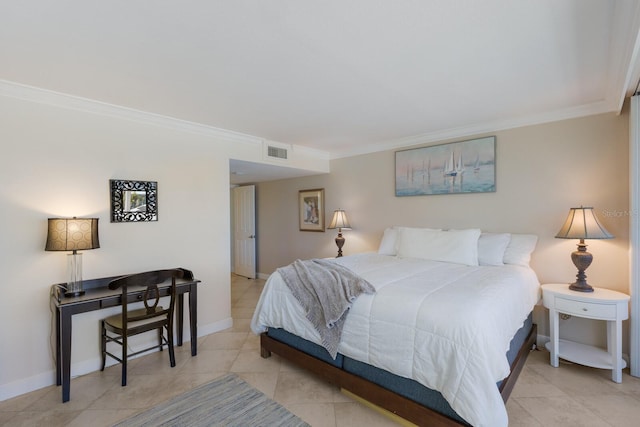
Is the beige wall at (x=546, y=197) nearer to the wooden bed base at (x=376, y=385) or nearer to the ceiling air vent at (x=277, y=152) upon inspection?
the wooden bed base at (x=376, y=385)

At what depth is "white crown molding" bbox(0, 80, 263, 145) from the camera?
2304mm

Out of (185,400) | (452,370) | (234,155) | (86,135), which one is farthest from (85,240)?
(452,370)

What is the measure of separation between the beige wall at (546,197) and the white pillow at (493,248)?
0.90 ft

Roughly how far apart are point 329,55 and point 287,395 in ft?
7.92

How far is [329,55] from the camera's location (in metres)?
1.94

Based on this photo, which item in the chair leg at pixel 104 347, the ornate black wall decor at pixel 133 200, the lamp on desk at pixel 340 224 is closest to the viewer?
the chair leg at pixel 104 347

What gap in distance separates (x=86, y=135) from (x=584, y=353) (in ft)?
15.5

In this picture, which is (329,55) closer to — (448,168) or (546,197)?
(448,168)

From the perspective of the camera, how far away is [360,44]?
5.95 ft

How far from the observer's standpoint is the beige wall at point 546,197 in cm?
275

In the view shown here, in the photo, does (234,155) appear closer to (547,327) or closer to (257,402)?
(257,402)

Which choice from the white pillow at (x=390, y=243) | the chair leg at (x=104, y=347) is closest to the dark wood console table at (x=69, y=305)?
the chair leg at (x=104, y=347)

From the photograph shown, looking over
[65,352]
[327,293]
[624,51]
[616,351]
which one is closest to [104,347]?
[65,352]

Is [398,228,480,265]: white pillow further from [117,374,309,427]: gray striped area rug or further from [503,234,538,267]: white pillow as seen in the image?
[117,374,309,427]: gray striped area rug
